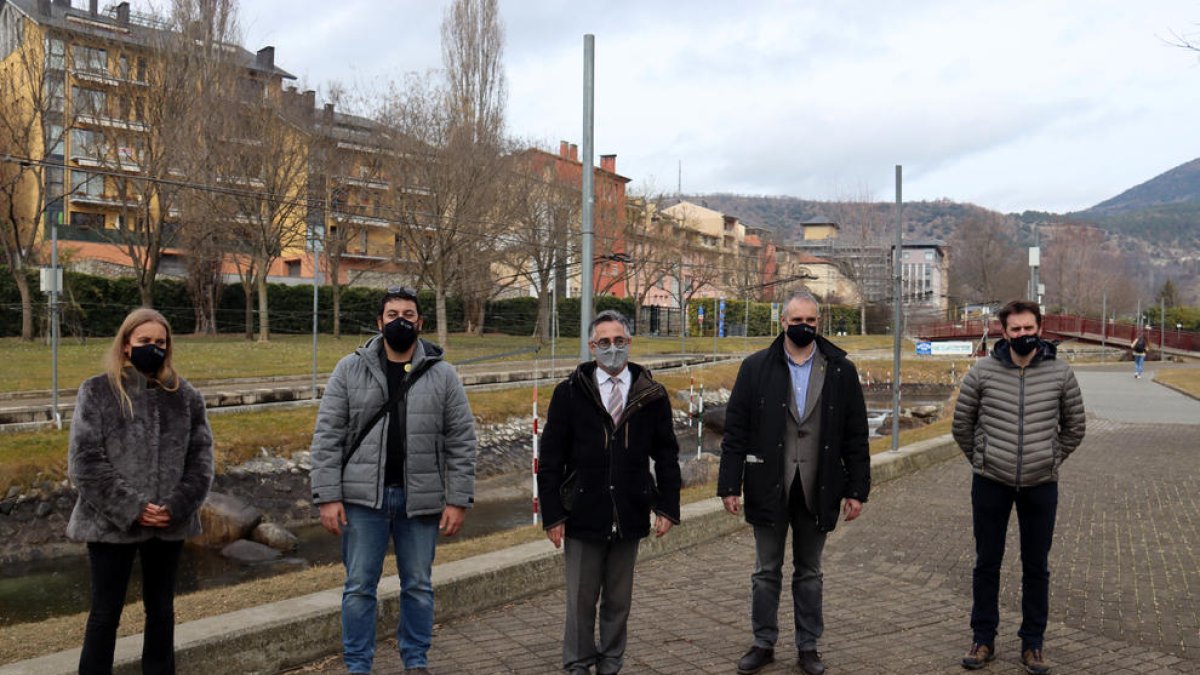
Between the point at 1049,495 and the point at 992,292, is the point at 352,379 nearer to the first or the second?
the point at 1049,495

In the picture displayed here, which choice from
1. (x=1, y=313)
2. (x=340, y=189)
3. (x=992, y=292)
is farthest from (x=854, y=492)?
(x=992, y=292)

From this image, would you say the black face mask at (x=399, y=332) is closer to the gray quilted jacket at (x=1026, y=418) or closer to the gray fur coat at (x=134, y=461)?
the gray fur coat at (x=134, y=461)

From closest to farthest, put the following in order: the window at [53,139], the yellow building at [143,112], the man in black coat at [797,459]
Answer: the man in black coat at [797,459] < the window at [53,139] < the yellow building at [143,112]

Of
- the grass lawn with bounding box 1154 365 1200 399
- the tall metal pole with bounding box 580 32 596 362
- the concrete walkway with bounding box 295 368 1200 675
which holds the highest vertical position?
the tall metal pole with bounding box 580 32 596 362

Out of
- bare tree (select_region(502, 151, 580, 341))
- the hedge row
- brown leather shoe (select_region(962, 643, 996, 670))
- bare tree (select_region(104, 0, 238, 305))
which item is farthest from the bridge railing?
brown leather shoe (select_region(962, 643, 996, 670))

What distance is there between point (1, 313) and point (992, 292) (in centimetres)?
8056

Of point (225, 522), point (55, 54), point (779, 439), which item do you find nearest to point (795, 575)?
point (779, 439)

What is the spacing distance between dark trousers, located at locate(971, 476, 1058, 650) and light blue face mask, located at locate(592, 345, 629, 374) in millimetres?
2237

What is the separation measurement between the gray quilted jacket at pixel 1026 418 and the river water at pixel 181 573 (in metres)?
9.50

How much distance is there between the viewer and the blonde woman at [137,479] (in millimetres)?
4129

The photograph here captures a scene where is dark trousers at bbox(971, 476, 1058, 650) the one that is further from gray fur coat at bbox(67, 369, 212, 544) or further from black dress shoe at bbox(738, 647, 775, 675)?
gray fur coat at bbox(67, 369, 212, 544)

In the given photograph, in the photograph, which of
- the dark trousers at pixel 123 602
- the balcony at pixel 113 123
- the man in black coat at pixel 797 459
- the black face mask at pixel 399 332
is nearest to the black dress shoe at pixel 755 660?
the man in black coat at pixel 797 459

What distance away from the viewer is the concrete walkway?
5.25 meters

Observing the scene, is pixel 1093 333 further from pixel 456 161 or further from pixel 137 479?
pixel 137 479
